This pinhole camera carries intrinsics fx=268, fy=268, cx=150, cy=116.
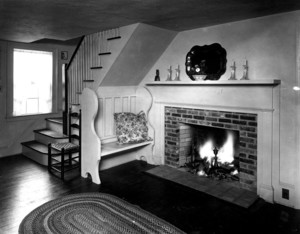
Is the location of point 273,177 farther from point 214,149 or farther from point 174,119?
point 174,119

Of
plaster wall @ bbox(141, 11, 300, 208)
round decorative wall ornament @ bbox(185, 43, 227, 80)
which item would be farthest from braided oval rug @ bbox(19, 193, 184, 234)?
round decorative wall ornament @ bbox(185, 43, 227, 80)

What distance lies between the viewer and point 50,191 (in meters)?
3.53

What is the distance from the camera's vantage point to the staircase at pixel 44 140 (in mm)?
4707

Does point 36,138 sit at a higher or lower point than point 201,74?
lower

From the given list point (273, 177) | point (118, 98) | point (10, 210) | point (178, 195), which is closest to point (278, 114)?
point (273, 177)

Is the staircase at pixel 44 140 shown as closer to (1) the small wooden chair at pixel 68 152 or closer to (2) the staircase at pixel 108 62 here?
(2) the staircase at pixel 108 62

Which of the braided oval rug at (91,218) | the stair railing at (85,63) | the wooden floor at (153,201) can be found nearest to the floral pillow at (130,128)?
the wooden floor at (153,201)

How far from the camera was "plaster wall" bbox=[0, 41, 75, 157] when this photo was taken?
5043 mm

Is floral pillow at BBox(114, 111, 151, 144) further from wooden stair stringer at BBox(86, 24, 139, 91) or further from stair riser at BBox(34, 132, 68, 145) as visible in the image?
stair riser at BBox(34, 132, 68, 145)

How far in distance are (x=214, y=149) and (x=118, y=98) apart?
179 cm

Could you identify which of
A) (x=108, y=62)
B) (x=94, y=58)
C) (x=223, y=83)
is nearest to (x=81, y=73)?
(x=94, y=58)

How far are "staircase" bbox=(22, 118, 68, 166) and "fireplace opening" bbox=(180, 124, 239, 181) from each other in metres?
2.17

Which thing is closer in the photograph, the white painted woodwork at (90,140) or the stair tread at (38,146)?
the white painted woodwork at (90,140)

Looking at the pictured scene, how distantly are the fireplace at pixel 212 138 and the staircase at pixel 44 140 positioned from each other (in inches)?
75.4
